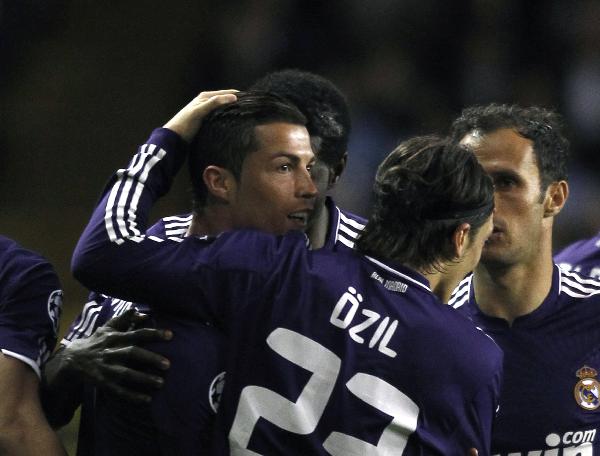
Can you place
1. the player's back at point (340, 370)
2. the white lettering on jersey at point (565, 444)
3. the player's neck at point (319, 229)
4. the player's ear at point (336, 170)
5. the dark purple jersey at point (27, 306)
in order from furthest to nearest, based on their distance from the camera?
the player's ear at point (336, 170)
the player's neck at point (319, 229)
the white lettering on jersey at point (565, 444)
the dark purple jersey at point (27, 306)
the player's back at point (340, 370)

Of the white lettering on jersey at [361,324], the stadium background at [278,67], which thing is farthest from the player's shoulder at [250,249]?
the stadium background at [278,67]

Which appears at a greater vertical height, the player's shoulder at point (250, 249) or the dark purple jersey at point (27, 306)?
the player's shoulder at point (250, 249)

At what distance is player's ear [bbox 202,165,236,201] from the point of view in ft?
8.95

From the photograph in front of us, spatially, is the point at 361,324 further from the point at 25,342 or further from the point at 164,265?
the point at 25,342

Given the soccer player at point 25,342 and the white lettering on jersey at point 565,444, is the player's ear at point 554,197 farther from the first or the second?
the soccer player at point 25,342

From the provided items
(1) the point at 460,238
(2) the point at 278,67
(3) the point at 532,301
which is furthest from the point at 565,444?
(2) the point at 278,67

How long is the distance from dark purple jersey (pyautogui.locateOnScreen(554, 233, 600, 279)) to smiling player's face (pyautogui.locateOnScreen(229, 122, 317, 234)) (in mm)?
1603

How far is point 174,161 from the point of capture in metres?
2.73

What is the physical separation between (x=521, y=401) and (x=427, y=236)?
32.1 inches

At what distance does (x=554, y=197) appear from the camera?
11.0 feet

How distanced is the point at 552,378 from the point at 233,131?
3.84 feet

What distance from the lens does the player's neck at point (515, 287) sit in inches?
129

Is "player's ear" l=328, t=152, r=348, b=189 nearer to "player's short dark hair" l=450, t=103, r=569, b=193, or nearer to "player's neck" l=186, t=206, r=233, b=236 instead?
"player's short dark hair" l=450, t=103, r=569, b=193

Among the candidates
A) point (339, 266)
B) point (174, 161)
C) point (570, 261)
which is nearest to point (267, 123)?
point (174, 161)
